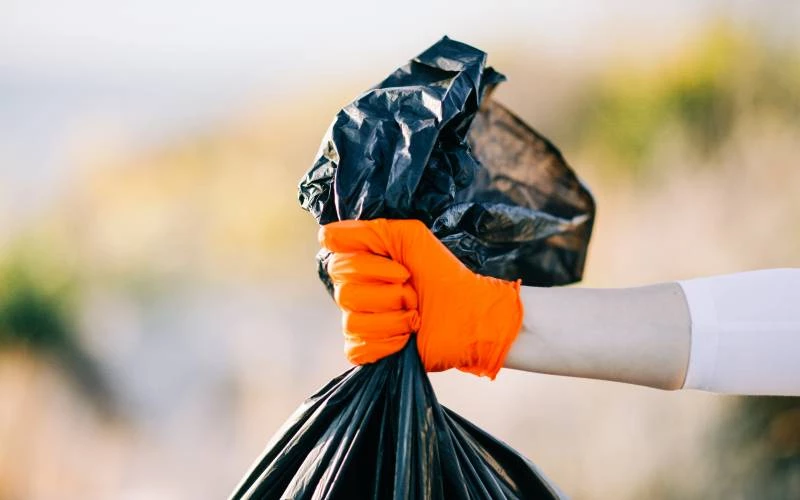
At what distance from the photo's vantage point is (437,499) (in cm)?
80

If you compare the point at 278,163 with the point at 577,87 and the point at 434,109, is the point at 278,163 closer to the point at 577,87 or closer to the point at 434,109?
the point at 577,87

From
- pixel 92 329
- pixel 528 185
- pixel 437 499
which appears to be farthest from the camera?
pixel 92 329

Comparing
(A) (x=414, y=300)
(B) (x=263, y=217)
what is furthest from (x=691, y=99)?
(A) (x=414, y=300)

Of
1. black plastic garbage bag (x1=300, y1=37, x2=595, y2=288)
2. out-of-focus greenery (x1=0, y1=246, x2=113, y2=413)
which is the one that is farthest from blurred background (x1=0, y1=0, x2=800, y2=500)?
black plastic garbage bag (x1=300, y1=37, x2=595, y2=288)

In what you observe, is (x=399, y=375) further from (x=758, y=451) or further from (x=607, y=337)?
(x=758, y=451)

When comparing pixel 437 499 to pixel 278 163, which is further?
pixel 278 163

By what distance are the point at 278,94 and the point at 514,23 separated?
64 centimetres

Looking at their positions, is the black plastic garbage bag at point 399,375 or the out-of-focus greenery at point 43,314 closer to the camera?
the black plastic garbage bag at point 399,375

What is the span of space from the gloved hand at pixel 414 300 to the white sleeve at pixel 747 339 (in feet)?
0.66

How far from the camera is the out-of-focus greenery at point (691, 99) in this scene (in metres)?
2.04

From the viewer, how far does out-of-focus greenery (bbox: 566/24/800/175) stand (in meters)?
2.04

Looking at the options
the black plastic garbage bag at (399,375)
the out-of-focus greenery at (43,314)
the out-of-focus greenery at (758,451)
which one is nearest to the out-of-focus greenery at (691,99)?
the out-of-focus greenery at (758,451)

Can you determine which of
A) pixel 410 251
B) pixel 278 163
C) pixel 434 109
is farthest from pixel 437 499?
pixel 278 163

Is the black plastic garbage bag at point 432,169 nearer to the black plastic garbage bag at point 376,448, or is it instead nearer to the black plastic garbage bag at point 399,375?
the black plastic garbage bag at point 399,375
